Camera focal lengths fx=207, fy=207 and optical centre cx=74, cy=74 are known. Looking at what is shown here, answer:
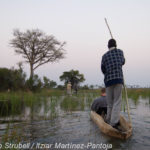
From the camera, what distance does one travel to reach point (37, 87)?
19.1 meters

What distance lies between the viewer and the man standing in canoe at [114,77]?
4848mm

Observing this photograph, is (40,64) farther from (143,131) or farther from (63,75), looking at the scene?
(143,131)

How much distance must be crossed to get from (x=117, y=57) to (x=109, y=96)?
3.21 ft

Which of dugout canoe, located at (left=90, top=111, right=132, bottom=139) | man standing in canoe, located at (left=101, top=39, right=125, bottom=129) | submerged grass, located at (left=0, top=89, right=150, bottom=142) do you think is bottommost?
dugout canoe, located at (left=90, top=111, right=132, bottom=139)

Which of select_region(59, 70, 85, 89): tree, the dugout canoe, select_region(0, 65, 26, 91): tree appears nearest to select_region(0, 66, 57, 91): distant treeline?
select_region(0, 65, 26, 91): tree

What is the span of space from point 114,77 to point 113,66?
0.26 meters

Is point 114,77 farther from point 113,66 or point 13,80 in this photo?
point 13,80

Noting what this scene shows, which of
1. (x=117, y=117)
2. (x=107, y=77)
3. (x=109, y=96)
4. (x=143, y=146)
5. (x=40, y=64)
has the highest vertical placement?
(x=40, y=64)

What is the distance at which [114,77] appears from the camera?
482cm

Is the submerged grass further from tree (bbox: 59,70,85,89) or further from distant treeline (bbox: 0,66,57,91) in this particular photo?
tree (bbox: 59,70,85,89)

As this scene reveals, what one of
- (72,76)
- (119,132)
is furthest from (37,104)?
(72,76)

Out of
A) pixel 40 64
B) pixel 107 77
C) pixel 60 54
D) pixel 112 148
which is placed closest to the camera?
pixel 112 148

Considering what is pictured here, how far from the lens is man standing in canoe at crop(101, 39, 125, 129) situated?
4848 millimetres

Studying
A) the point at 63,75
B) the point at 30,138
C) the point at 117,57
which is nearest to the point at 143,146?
the point at 117,57
